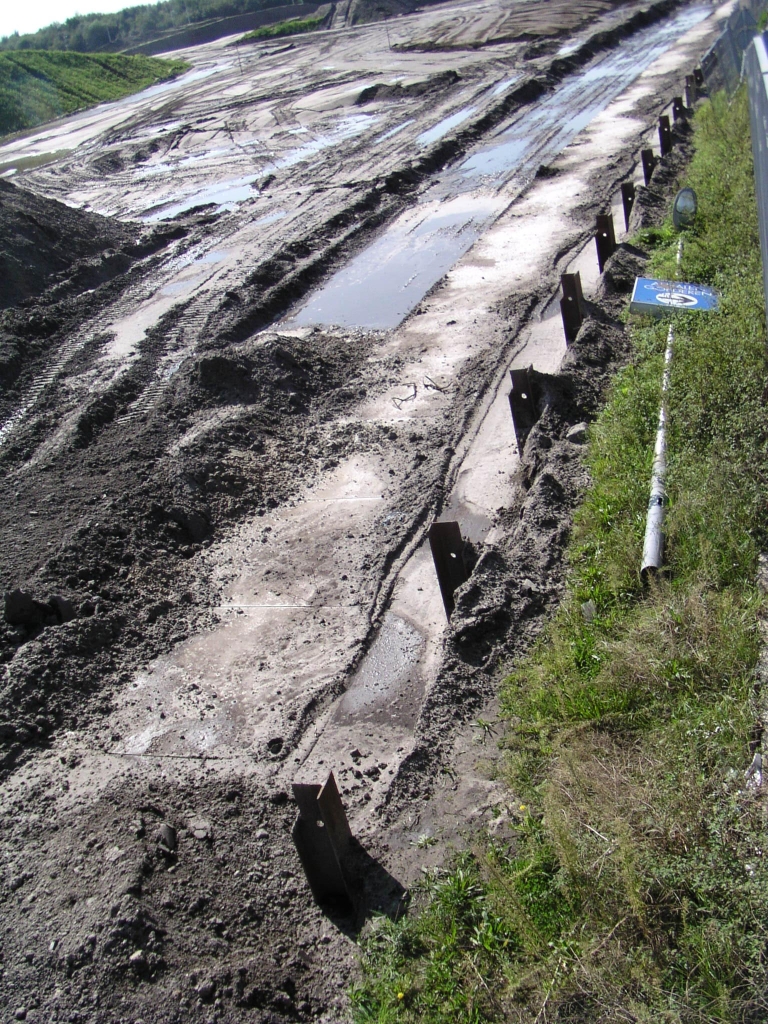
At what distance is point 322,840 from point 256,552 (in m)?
3.85

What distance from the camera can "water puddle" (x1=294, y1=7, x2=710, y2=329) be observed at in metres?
13.0

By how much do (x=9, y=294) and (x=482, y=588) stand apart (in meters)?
11.8

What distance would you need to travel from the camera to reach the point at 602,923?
12.1 ft

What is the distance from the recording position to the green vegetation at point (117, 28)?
5831 cm

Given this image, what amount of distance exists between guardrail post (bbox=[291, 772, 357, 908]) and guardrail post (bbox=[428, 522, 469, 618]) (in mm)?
2182

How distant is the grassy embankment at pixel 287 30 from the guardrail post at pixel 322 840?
50459 millimetres

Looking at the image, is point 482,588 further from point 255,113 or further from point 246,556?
point 255,113

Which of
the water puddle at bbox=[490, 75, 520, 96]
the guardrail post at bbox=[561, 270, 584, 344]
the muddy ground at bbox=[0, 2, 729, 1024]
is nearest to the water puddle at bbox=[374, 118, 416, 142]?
the water puddle at bbox=[490, 75, 520, 96]

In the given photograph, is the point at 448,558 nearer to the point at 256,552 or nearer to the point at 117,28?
the point at 256,552

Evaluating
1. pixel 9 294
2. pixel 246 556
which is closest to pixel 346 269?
pixel 9 294

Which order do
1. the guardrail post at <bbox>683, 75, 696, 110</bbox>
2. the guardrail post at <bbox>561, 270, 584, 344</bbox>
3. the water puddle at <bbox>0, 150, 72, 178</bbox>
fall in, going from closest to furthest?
1. the guardrail post at <bbox>561, 270, 584, 344</bbox>
2. the guardrail post at <bbox>683, 75, 696, 110</bbox>
3. the water puddle at <bbox>0, 150, 72, 178</bbox>

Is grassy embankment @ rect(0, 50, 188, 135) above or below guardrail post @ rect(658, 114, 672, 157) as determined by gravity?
above

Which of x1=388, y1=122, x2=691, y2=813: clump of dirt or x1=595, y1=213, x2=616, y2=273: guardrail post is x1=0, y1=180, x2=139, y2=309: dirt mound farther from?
x1=388, y1=122, x2=691, y2=813: clump of dirt

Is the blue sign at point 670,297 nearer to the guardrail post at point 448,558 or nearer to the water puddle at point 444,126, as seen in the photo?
the guardrail post at point 448,558
